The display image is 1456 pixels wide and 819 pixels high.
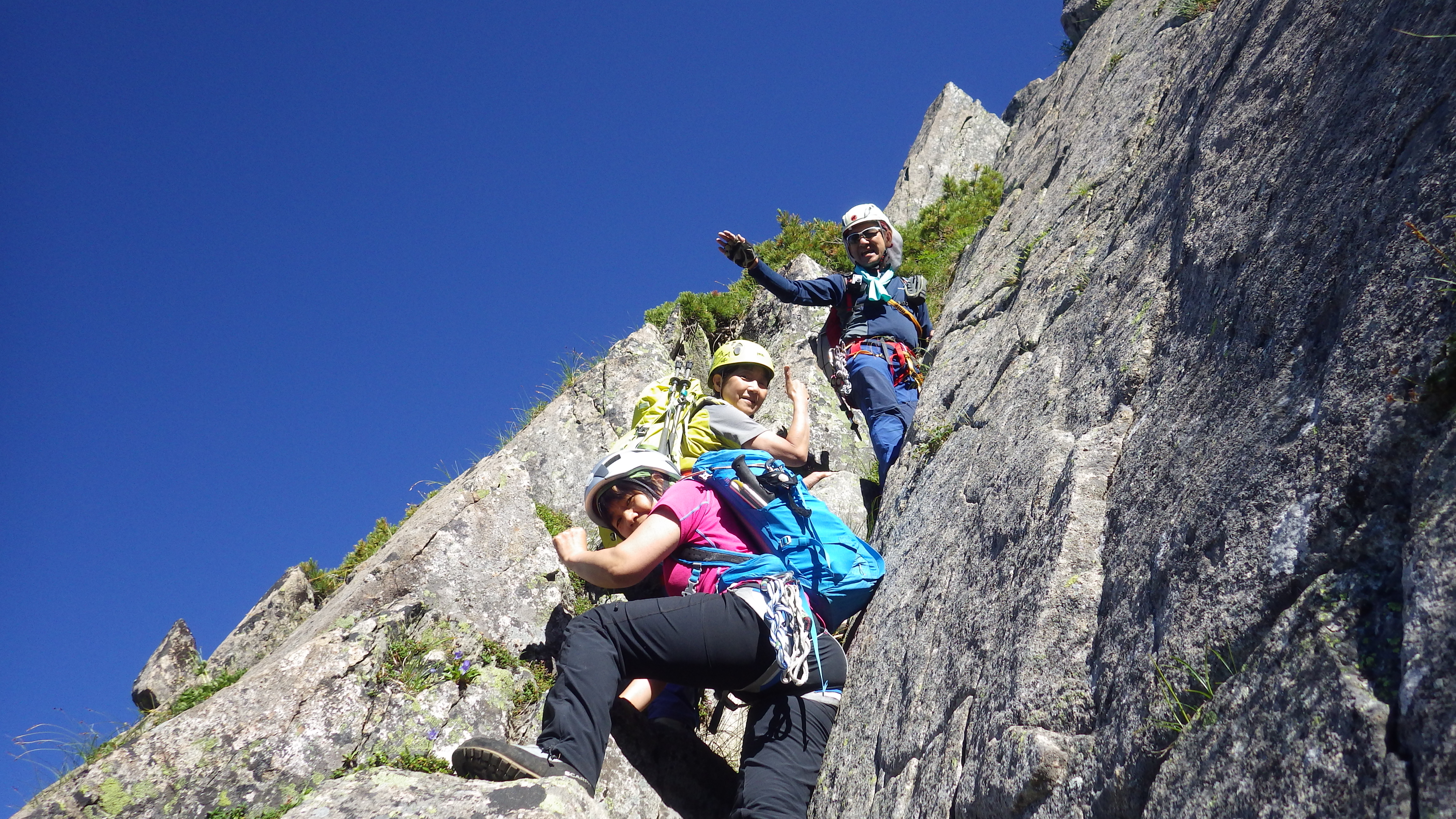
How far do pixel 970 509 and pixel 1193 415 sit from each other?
2039 mm

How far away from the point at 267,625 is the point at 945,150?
19.2 m

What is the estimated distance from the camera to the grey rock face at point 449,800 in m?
4.39

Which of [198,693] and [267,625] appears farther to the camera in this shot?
[267,625]

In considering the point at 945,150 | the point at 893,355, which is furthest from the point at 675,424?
the point at 945,150

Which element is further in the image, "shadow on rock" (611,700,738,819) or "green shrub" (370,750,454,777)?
"green shrub" (370,750,454,777)

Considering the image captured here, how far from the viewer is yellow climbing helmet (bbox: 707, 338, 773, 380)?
905 centimetres

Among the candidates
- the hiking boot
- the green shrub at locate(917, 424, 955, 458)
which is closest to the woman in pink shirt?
the hiking boot

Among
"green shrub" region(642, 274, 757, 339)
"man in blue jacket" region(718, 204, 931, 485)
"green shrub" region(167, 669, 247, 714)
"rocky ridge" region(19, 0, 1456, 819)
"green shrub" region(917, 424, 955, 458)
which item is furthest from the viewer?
"green shrub" region(642, 274, 757, 339)

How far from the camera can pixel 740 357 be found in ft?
29.7

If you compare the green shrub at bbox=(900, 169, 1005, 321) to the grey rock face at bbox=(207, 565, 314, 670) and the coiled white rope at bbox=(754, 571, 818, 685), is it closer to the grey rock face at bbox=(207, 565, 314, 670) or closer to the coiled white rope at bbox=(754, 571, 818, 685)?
the coiled white rope at bbox=(754, 571, 818, 685)

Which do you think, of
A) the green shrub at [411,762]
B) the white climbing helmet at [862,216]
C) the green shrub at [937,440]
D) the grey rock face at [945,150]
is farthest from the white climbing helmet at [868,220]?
the grey rock face at [945,150]

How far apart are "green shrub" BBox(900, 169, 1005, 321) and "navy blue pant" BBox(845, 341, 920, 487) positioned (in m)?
3.47

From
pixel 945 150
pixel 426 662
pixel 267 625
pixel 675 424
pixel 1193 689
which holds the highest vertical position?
pixel 945 150

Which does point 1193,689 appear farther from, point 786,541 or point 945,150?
point 945,150
